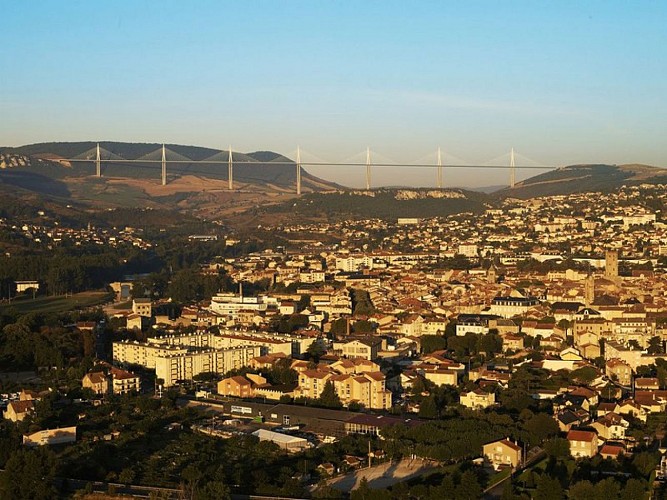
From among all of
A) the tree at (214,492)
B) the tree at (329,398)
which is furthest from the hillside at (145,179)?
the tree at (214,492)

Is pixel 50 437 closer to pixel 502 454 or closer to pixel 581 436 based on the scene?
pixel 502 454

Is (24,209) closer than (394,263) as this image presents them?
No

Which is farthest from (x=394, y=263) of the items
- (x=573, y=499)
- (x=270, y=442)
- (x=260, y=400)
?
(x=573, y=499)

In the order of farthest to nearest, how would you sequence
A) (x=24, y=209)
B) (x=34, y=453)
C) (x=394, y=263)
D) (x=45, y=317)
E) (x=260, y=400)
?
(x=24, y=209) → (x=394, y=263) → (x=45, y=317) → (x=260, y=400) → (x=34, y=453)

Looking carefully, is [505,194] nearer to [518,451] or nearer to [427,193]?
[427,193]

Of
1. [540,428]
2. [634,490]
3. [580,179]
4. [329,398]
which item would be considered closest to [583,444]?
[540,428]

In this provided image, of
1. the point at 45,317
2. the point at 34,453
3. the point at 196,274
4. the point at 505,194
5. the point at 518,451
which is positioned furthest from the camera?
the point at 505,194

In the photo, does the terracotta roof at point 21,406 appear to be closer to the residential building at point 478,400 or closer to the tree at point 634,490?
the residential building at point 478,400
